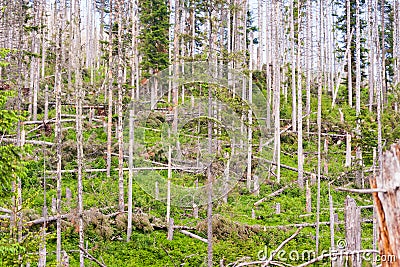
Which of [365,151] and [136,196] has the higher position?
[365,151]

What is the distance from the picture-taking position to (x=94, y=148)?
20734 millimetres

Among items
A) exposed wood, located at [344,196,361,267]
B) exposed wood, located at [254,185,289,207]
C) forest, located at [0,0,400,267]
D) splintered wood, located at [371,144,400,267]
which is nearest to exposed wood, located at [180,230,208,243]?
forest, located at [0,0,400,267]

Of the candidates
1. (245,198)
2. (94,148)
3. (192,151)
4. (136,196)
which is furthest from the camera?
(94,148)

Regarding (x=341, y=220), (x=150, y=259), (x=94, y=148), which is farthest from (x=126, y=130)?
(x=341, y=220)

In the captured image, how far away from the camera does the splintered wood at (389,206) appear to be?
2.36m

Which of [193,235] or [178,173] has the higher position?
[178,173]

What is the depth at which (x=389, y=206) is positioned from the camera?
248cm

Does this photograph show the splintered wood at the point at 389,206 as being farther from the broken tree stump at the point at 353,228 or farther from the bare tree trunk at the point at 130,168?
the bare tree trunk at the point at 130,168

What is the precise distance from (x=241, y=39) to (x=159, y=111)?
27.1 ft

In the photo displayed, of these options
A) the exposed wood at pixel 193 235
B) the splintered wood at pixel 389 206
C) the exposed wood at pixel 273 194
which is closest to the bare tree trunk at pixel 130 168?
the exposed wood at pixel 193 235

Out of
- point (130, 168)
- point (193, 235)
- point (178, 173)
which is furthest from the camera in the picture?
point (178, 173)

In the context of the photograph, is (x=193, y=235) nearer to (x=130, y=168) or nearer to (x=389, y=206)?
(x=130, y=168)

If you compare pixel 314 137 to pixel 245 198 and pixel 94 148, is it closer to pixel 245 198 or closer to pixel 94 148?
pixel 245 198

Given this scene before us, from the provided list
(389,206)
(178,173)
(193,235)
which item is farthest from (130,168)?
(389,206)
